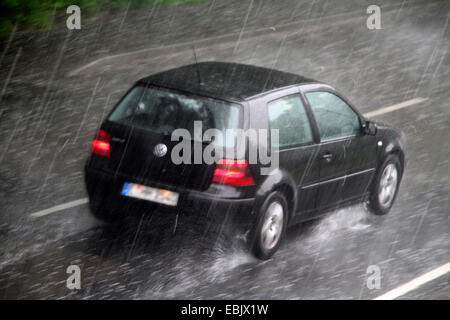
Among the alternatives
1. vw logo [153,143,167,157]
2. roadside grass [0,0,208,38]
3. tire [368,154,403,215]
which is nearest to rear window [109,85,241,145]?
vw logo [153,143,167,157]

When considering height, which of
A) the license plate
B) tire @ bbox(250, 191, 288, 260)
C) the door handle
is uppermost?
the door handle

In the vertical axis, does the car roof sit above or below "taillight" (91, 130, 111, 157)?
above

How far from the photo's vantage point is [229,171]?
784cm

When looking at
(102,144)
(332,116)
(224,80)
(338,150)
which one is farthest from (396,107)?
(102,144)

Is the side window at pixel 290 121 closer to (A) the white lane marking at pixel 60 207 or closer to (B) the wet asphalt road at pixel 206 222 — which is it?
(B) the wet asphalt road at pixel 206 222

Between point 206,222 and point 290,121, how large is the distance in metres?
1.41

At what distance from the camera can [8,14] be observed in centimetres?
1616

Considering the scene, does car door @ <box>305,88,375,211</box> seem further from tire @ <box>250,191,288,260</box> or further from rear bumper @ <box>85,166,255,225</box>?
rear bumper @ <box>85,166,255,225</box>

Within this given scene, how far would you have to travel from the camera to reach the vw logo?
789cm

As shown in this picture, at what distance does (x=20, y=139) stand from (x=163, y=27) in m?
6.17

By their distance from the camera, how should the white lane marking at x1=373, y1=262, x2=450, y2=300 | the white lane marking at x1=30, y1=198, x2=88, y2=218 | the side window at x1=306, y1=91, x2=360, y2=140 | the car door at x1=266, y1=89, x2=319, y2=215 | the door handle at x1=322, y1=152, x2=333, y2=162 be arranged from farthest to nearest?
the white lane marking at x1=30, y1=198, x2=88, y2=218 → the side window at x1=306, y1=91, x2=360, y2=140 → the door handle at x1=322, y1=152, x2=333, y2=162 → the car door at x1=266, y1=89, x2=319, y2=215 → the white lane marking at x1=373, y1=262, x2=450, y2=300

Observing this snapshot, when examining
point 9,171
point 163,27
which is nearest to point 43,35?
point 163,27

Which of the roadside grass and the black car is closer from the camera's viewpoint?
the black car

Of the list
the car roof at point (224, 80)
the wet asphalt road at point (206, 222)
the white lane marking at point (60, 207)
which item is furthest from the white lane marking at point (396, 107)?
the white lane marking at point (60, 207)
